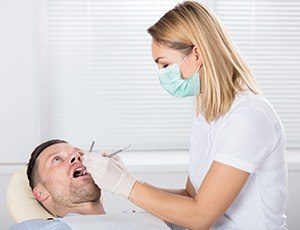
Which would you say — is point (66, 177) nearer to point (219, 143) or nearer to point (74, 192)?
point (74, 192)

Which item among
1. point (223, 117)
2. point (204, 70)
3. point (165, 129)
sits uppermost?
point (204, 70)

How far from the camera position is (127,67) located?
3.23 m

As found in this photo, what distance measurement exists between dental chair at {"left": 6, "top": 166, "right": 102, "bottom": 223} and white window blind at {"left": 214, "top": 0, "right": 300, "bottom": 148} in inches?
61.9

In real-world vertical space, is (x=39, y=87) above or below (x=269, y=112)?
below

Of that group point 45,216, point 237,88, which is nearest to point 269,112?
point 237,88

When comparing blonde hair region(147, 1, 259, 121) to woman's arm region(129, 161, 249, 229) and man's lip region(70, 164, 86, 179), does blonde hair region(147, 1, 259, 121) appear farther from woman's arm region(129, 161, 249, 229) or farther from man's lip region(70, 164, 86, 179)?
man's lip region(70, 164, 86, 179)

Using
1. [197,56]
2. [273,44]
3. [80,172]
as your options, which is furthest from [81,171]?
[273,44]

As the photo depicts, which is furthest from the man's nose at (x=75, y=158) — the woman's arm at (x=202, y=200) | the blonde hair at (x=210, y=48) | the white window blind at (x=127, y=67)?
the white window blind at (x=127, y=67)

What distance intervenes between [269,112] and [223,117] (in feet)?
0.44

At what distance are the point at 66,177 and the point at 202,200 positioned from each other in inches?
20.9

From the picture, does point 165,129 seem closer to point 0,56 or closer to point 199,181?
point 0,56

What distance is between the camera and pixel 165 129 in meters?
3.29

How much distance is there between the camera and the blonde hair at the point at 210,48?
177cm

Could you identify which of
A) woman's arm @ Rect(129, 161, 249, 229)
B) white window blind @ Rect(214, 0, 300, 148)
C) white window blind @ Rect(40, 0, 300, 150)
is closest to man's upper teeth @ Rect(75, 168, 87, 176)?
woman's arm @ Rect(129, 161, 249, 229)
